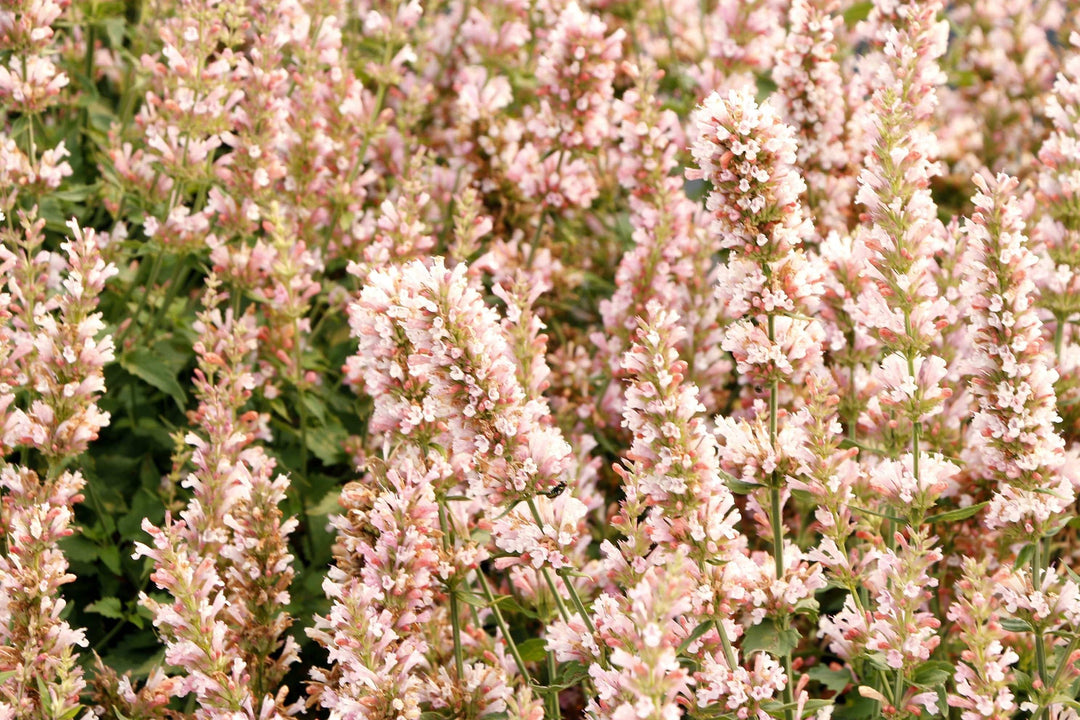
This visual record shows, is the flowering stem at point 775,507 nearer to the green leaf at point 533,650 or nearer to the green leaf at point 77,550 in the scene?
the green leaf at point 533,650

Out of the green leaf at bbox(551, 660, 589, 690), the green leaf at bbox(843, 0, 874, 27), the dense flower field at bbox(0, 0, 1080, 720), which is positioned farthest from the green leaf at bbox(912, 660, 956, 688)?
the green leaf at bbox(843, 0, 874, 27)

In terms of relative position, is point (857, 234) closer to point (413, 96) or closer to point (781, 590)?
point (781, 590)

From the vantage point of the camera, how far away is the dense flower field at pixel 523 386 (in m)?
2.45

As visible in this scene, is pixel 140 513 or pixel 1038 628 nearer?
pixel 1038 628

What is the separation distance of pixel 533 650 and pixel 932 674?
2.71 feet

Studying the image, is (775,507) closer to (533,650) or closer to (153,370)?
(533,650)

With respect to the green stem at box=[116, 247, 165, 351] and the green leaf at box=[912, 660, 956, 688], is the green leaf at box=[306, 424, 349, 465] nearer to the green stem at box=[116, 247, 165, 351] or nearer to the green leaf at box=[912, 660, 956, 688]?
the green stem at box=[116, 247, 165, 351]

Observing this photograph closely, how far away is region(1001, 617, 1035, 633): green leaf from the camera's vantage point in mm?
2548

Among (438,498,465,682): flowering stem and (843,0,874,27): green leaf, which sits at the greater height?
(843,0,874,27): green leaf

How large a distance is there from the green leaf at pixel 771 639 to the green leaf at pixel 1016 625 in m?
0.41

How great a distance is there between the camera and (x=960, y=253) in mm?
3328

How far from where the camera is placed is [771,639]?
2.53 metres

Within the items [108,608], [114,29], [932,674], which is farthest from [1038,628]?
[114,29]

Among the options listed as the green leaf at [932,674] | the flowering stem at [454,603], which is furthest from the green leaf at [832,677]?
the flowering stem at [454,603]
